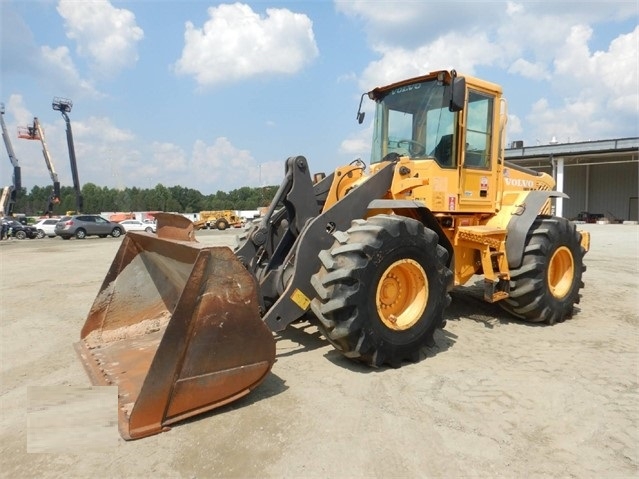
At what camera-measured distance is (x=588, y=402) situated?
11.8 ft

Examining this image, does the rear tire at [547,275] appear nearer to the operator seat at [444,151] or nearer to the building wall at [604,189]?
the operator seat at [444,151]

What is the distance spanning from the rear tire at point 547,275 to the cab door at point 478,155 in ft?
2.55

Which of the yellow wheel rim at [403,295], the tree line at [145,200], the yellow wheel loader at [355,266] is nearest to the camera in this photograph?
the yellow wheel loader at [355,266]

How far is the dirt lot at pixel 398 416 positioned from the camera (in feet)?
8.97

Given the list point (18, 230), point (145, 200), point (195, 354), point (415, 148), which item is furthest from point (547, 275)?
point (145, 200)

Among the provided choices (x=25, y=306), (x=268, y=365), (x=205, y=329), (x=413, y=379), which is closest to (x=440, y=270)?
(x=413, y=379)

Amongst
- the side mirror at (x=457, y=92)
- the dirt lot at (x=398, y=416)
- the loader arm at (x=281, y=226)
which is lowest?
the dirt lot at (x=398, y=416)

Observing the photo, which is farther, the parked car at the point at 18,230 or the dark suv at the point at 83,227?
the parked car at the point at 18,230

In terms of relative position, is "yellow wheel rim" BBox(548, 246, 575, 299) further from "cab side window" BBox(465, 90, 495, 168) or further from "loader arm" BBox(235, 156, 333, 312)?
"loader arm" BBox(235, 156, 333, 312)

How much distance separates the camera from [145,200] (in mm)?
90375

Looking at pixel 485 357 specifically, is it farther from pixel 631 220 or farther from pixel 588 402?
pixel 631 220

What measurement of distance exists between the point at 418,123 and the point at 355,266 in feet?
8.43

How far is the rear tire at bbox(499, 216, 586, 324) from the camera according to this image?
571cm

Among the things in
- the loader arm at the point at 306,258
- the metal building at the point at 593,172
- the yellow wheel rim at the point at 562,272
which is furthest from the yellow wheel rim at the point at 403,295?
the metal building at the point at 593,172
